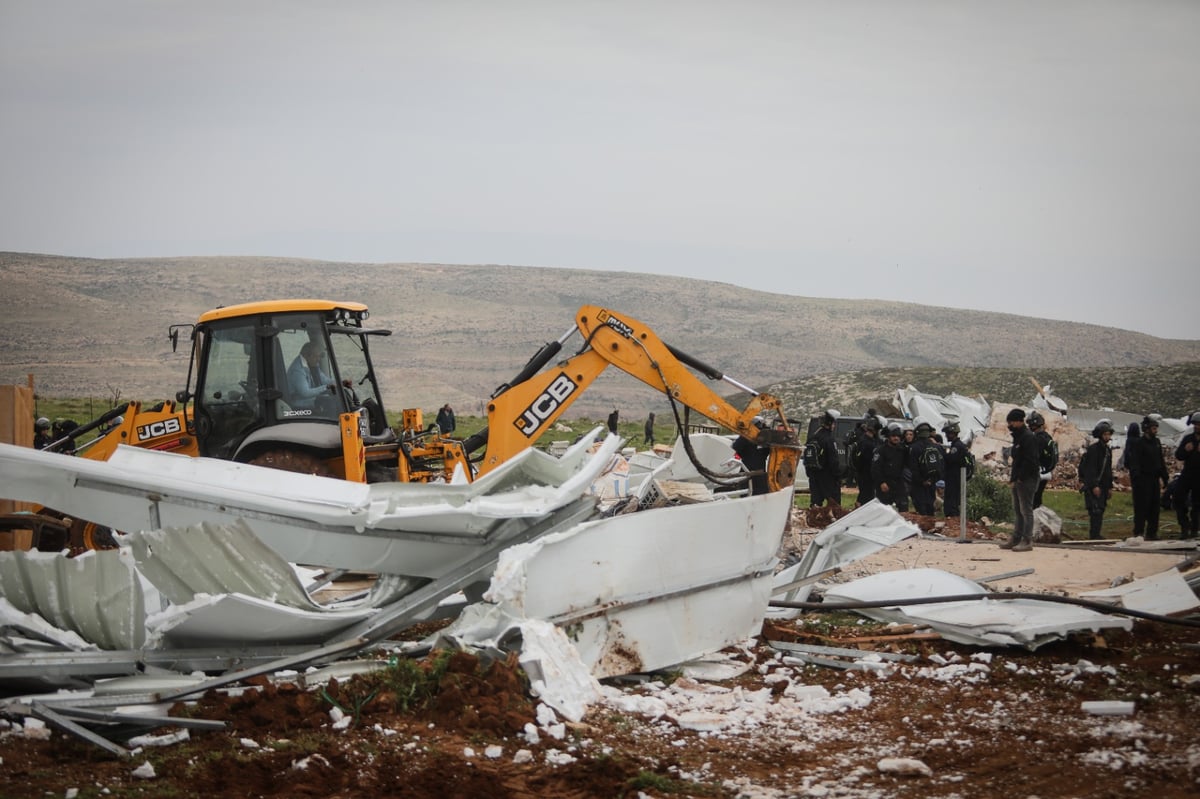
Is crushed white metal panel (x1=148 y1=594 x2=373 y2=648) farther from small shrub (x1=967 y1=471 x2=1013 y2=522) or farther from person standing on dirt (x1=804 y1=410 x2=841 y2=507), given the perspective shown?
small shrub (x1=967 y1=471 x2=1013 y2=522)

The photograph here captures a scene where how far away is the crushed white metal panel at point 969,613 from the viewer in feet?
26.4

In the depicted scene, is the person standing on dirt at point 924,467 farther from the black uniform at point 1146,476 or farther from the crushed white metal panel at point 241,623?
the crushed white metal panel at point 241,623

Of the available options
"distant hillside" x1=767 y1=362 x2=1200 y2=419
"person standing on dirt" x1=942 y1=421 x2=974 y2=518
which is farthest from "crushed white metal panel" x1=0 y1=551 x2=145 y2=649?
"distant hillside" x1=767 y1=362 x2=1200 y2=419

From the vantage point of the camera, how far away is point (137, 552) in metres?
6.63

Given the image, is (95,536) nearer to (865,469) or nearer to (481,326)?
(865,469)

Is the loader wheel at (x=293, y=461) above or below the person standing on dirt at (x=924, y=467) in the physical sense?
above

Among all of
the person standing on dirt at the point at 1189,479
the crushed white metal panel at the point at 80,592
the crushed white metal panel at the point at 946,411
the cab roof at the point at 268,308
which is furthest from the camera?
the crushed white metal panel at the point at 946,411

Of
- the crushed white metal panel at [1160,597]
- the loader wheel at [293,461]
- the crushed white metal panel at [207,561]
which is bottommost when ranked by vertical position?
the crushed white metal panel at [1160,597]

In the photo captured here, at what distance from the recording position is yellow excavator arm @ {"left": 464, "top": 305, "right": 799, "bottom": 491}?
38.0 ft

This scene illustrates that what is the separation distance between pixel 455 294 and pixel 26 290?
36.9m

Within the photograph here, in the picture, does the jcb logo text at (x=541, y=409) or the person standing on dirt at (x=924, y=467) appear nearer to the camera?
the jcb logo text at (x=541, y=409)

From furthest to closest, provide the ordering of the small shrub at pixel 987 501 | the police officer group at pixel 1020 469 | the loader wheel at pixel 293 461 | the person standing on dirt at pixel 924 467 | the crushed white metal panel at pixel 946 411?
the crushed white metal panel at pixel 946 411, the small shrub at pixel 987 501, the person standing on dirt at pixel 924 467, the police officer group at pixel 1020 469, the loader wheel at pixel 293 461

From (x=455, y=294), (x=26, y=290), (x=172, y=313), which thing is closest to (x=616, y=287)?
(x=455, y=294)

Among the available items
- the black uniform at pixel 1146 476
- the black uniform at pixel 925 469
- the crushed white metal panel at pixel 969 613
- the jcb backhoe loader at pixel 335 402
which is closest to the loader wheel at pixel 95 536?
the jcb backhoe loader at pixel 335 402
